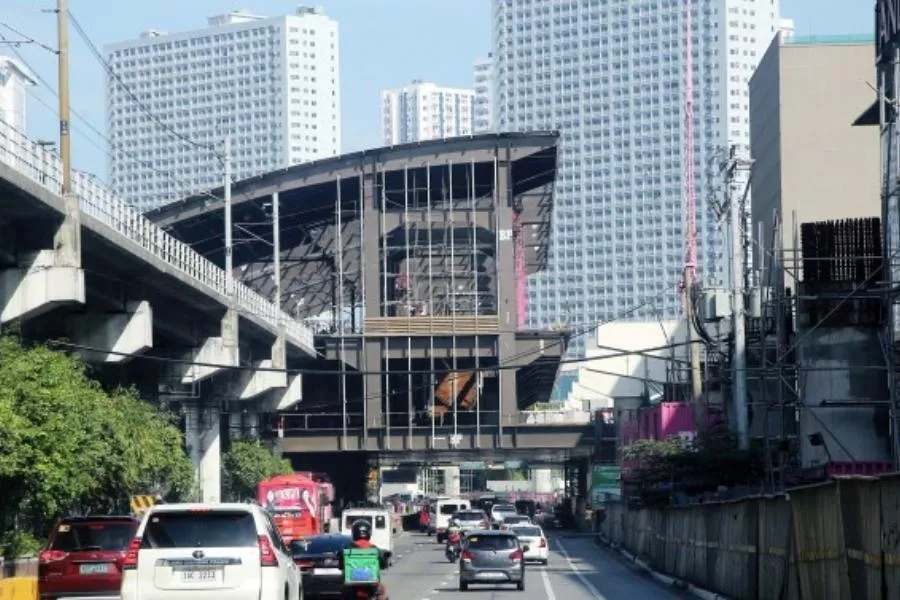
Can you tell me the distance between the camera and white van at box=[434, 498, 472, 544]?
9714 centimetres

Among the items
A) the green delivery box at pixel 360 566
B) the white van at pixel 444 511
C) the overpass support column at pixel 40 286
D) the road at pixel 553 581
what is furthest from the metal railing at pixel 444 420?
the green delivery box at pixel 360 566

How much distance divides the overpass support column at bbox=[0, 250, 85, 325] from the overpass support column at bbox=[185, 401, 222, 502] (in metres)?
34.5

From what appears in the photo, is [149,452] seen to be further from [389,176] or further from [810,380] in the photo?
[389,176]

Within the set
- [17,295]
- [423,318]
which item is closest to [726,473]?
[17,295]

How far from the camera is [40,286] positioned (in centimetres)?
4431

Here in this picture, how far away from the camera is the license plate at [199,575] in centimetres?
2106

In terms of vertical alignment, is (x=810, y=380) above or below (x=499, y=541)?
above

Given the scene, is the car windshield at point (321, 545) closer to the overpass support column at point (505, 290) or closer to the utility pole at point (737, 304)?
the utility pole at point (737, 304)

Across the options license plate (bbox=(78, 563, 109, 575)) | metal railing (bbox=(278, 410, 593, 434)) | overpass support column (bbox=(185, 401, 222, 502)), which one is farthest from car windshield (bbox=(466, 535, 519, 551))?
metal railing (bbox=(278, 410, 593, 434))

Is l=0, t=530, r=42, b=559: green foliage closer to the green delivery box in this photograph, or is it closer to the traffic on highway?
the traffic on highway

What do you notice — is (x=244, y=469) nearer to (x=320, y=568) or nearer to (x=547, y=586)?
(x=547, y=586)

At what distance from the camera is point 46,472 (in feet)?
124

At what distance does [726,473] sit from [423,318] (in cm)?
4029

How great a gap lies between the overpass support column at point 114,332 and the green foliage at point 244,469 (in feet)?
112
